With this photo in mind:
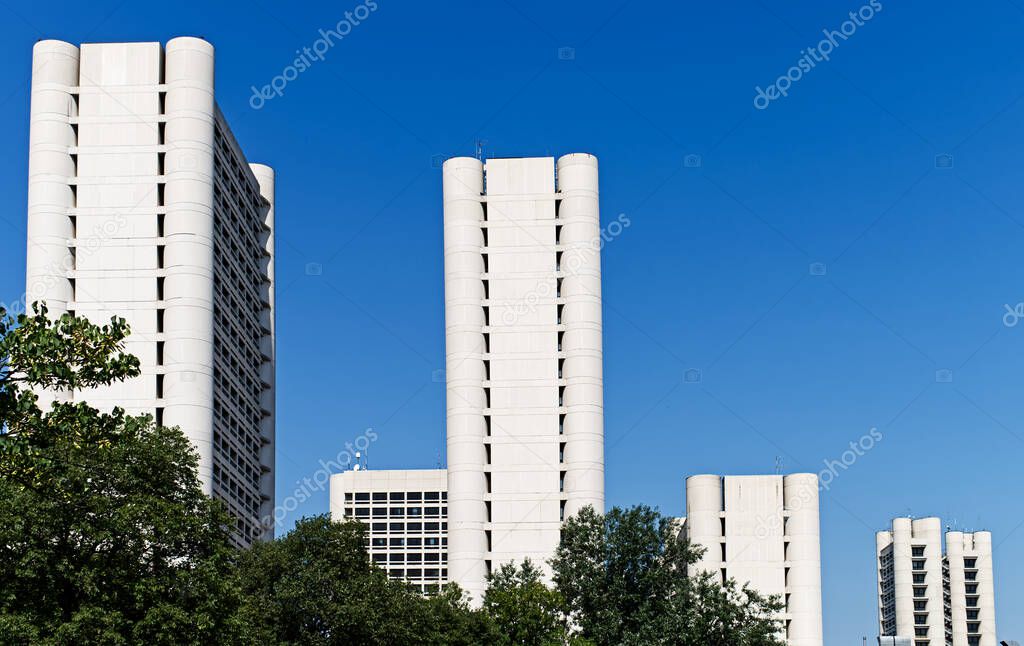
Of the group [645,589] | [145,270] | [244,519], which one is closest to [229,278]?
[145,270]

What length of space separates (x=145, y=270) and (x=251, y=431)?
23.0m

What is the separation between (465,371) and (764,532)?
5722cm

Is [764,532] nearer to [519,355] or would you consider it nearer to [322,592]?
[519,355]

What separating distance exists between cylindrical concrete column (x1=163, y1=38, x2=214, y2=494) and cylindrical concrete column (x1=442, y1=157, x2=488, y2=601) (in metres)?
27.3

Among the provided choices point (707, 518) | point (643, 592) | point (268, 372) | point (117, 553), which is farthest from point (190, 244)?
point (707, 518)

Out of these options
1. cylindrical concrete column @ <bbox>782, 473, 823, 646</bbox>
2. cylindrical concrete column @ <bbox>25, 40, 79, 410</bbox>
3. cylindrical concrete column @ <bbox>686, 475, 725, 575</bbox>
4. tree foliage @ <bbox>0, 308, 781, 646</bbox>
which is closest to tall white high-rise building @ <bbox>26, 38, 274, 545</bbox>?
cylindrical concrete column @ <bbox>25, 40, 79, 410</bbox>

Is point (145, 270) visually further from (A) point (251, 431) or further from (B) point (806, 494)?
(B) point (806, 494)

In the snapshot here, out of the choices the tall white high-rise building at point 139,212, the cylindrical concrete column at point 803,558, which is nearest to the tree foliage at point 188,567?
the tall white high-rise building at point 139,212

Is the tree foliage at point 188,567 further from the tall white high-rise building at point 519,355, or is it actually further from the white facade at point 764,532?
the white facade at point 764,532

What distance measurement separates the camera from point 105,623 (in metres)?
45.3

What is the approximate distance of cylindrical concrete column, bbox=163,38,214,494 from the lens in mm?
108062

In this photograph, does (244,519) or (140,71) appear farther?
(244,519)

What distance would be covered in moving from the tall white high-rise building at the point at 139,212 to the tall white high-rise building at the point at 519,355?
961 inches

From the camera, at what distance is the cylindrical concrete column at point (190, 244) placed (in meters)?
108
